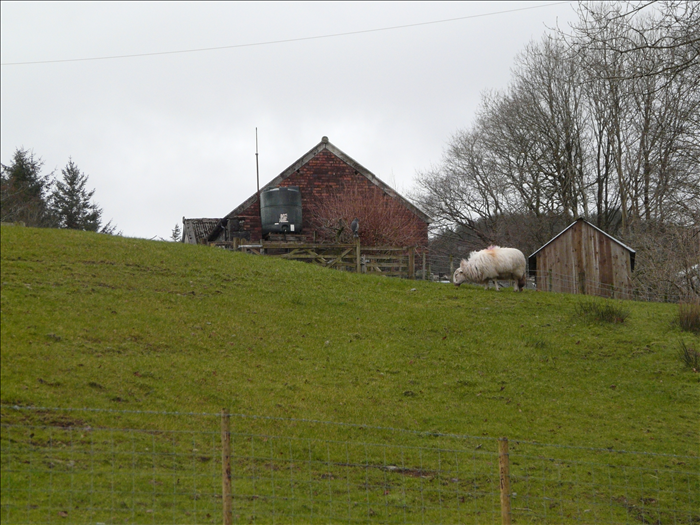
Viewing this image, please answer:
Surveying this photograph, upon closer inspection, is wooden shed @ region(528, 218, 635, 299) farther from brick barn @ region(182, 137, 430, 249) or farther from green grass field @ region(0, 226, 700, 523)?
brick barn @ region(182, 137, 430, 249)

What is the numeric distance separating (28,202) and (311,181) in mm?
21498

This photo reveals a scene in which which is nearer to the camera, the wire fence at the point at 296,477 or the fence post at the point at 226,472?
the fence post at the point at 226,472

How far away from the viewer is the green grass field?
9.45 m

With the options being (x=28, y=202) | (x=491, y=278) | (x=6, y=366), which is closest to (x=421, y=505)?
(x=6, y=366)

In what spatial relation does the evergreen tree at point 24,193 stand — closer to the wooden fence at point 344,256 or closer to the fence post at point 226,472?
the wooden fence at point 344,256

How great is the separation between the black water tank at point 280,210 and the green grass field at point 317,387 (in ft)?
45.3

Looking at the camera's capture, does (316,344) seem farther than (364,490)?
Yes

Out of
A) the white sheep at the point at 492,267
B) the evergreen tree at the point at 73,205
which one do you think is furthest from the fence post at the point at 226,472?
the evergreen tree at the point at 73,205

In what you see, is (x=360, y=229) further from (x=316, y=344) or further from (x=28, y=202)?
(x=28, y=202)

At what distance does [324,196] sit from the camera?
38.7 meters

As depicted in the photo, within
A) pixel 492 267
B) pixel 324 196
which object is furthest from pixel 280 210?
pixel 492 267

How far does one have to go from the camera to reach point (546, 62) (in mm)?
42812

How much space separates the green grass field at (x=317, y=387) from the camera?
9.45m

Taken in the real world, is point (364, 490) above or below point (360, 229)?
below
